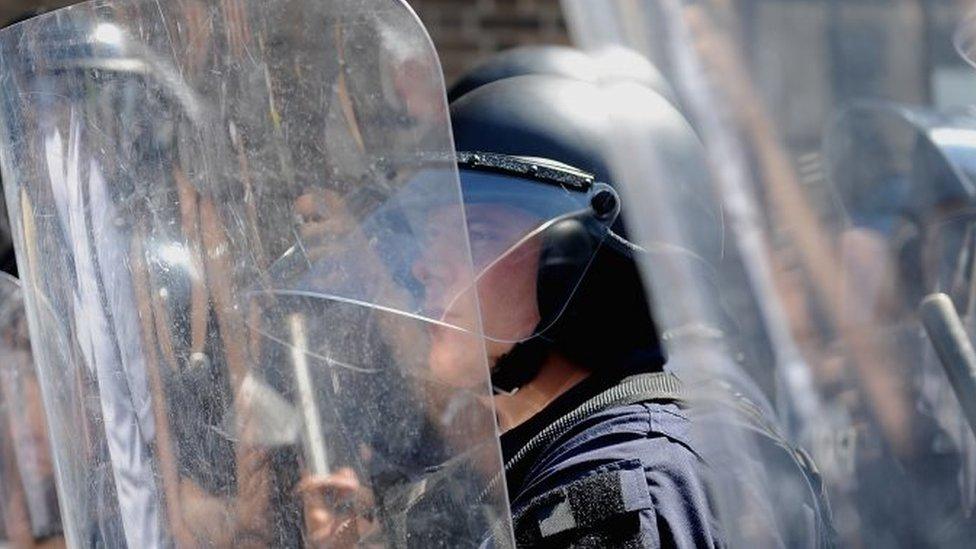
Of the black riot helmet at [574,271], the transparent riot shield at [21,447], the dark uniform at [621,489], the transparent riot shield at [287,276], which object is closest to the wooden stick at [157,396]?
the transparent riot shield at [287,276]

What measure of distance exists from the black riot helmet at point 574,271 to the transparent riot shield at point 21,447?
86cm

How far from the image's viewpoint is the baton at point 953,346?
102cm

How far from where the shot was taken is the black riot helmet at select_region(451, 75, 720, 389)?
5.74 feet

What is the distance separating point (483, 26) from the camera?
497cm

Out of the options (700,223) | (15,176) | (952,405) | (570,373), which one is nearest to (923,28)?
(700,223)

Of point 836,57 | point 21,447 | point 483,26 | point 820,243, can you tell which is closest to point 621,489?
point 820,243

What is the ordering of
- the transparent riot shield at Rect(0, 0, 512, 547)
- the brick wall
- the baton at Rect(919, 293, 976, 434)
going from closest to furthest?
the baton at Rect(919, 293, 976, 434), the transparent riot shield at Rect(0, 0, 512, 547), the brick wall

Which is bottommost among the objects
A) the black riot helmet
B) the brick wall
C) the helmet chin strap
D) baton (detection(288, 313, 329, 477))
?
baton (detection(288, 313, 329, 477))

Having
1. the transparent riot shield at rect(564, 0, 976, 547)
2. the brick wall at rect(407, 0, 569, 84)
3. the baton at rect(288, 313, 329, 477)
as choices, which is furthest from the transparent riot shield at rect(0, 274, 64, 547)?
the brick wall at rect(407, 0, 569, 84)

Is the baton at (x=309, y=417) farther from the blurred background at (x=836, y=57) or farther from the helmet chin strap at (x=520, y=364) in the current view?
the helmet chin strap at (x=520, y=364)

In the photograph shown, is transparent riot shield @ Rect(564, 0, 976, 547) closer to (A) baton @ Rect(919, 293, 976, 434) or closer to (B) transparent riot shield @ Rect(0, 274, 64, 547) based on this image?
(A) baton @ Rect(919, 293, 976, 434)

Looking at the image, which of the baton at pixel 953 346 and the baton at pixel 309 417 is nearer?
the baton at pixel 953 346

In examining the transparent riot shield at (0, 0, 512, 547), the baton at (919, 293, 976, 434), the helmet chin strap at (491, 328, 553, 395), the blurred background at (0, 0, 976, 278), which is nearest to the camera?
the blurred background at (0, 0, 976, 278)

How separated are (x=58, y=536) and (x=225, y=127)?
133cm
